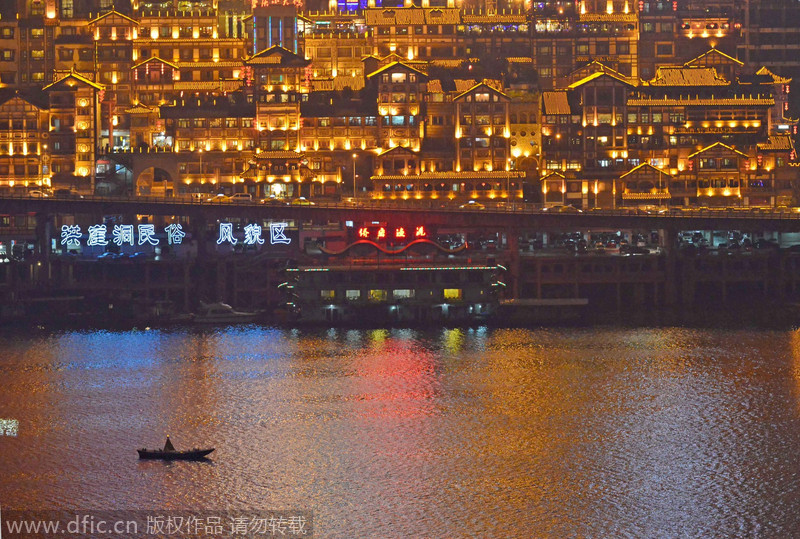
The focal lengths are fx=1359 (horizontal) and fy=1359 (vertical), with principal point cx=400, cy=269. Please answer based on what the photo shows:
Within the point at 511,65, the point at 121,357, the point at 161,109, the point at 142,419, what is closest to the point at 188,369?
the point at 121,357

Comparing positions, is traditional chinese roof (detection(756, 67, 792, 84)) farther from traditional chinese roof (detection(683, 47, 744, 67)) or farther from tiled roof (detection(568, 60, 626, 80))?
tiled roof (detection(568, 60, 626, 80))

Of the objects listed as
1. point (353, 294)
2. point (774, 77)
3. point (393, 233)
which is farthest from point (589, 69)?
point (353, 294)

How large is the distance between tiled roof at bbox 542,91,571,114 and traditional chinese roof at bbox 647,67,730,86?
10.8m

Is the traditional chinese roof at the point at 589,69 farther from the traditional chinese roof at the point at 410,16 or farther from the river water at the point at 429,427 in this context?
the river water at the point at 429,427

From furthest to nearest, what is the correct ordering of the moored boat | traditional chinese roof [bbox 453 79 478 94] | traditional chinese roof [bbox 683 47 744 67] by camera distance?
traditional chinese roof [bbox 683 47 744 67]
traditional chinese roof [bbox 453 79 478 94]
the moored boat

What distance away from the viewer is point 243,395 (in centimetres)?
6862

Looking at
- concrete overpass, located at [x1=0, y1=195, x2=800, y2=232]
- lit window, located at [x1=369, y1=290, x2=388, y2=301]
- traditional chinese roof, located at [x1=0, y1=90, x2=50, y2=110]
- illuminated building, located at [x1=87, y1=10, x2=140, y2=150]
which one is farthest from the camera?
illuminated building, located at [x1=87, y1=10, x2=140, y2=150]

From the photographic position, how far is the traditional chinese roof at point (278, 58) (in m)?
143

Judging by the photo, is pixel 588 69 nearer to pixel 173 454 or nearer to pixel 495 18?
pixel 495 18

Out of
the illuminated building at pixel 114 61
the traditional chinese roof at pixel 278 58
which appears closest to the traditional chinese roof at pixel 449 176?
the traditional chinese roof at pixel 278 58

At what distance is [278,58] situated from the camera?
5664 inches

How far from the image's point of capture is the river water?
50.8m

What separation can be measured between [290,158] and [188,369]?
64.3m

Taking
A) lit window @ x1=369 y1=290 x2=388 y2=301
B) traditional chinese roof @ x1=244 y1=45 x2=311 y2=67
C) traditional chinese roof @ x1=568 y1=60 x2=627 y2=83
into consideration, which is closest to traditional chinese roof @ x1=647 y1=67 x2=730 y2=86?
traditional chinese roof @ x1=568 y1=60 x2=627 y2=83
